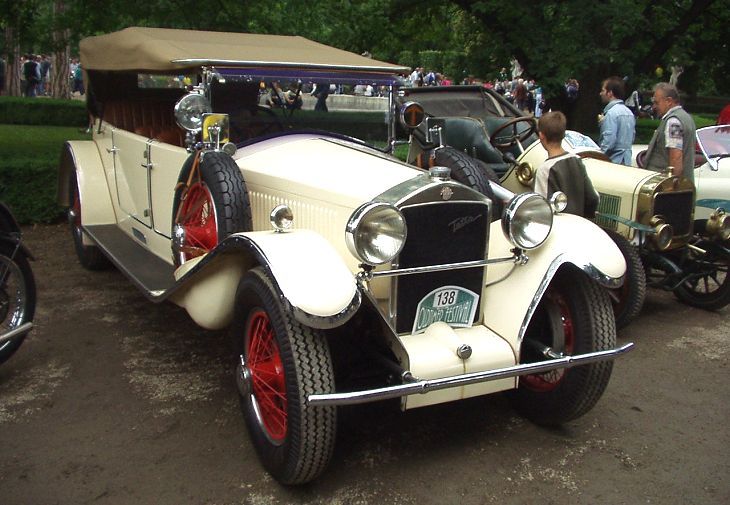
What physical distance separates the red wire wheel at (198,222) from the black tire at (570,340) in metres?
1.73

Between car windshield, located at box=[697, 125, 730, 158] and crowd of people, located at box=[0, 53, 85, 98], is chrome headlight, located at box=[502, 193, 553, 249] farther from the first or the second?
crowd of people, located at box=[0, 53, 85, 98]

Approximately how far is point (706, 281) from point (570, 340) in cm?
288

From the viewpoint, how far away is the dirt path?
3059 mm

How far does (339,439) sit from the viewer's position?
3496 mm

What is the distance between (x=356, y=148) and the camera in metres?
4.28

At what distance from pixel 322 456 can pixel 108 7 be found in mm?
7056

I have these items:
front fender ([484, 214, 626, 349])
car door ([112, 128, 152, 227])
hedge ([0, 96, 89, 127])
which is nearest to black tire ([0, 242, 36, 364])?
car door ([112, 128, 152, 227])

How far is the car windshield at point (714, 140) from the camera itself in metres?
6.50

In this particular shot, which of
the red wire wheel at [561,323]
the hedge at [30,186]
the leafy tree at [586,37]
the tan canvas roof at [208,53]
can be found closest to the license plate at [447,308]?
the red wire wheel at [561,323]

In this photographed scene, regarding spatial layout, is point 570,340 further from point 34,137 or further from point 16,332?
point 34,137

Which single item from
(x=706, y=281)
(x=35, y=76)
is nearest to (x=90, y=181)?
(x=706, y=281)

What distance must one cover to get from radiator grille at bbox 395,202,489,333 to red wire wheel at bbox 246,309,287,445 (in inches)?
22.7

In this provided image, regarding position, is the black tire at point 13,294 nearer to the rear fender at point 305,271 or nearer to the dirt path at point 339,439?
the dirt path at point 339,439

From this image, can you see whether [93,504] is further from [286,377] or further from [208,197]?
[208,197]
